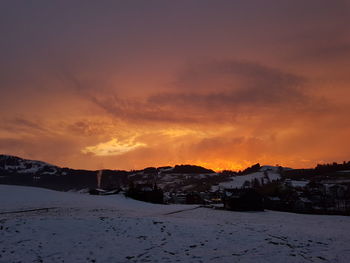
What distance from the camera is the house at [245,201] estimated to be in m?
77.5

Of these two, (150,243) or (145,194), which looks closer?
(150,243)

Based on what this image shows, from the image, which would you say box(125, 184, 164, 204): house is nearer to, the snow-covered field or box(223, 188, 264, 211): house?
box(223, 188, 264, 211): house

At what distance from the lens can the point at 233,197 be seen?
262 feet

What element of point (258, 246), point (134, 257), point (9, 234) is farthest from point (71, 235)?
point (258, 246)

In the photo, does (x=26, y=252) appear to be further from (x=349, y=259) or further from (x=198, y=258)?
(x=349, y=259)

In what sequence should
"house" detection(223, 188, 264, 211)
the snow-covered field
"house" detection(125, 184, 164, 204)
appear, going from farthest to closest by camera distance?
"house" detection(125, 184, 164, 204) < "house" detection(223, 188, 264, 211) < the snow-covered field

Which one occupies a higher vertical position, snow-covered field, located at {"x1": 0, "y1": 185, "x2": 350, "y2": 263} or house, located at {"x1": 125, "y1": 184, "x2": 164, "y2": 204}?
house, located at {"x1": 125, "y1": 184, "x2": 164, "y2": 204}

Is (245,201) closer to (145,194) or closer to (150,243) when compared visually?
(145,194)

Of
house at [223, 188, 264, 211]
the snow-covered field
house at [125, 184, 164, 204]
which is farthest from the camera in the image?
house at [125, 184, 164, 204]

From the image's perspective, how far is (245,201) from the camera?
3091 inches

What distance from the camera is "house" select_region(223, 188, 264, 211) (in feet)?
254

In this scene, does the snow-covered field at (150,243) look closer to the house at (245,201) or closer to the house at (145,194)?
the house at (245,201)

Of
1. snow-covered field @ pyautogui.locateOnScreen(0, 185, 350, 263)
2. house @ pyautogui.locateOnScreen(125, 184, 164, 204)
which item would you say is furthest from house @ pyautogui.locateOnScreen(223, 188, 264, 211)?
snow-covered field @ pyautogui.locateOnScreen(0, 185, 350, 263)

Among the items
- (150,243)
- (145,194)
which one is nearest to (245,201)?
(145,194)
